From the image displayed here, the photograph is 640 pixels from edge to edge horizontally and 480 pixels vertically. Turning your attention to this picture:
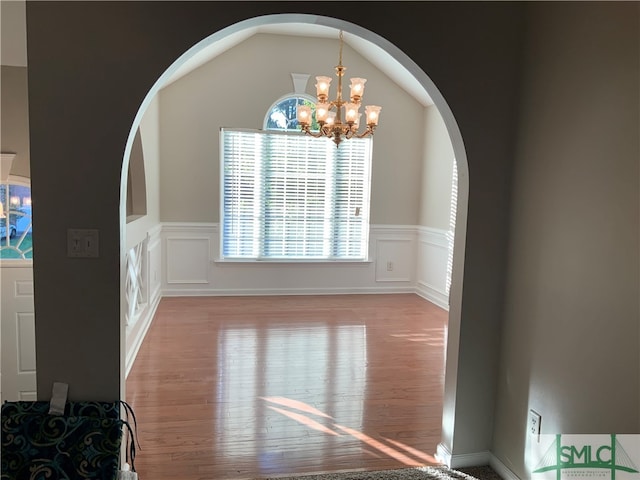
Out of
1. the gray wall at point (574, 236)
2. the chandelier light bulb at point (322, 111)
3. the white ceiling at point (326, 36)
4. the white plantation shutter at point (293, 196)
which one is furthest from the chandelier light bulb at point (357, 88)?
the white plantation shutter at point (293, 196)

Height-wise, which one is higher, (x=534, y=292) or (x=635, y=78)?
(x=635, y=78)

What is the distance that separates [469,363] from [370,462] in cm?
77

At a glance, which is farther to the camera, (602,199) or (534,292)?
(534,292)

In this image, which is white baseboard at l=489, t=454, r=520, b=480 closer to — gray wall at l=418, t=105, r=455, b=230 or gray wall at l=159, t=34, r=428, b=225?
gray wall at l=418, t=105, r=455, b=230

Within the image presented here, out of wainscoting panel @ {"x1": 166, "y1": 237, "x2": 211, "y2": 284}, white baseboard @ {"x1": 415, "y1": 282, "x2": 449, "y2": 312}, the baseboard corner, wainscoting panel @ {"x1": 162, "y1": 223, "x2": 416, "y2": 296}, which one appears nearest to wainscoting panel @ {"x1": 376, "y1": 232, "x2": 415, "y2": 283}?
wainscoting panel @ {"x1": 162, "y1": 223, "x2": 416, "y2": 296}

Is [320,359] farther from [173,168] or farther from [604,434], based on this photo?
[173,168]

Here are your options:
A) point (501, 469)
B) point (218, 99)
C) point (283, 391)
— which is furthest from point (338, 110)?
point (501, 469)

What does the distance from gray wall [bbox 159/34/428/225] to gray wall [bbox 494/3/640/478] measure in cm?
437

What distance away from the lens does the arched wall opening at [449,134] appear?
2059mm

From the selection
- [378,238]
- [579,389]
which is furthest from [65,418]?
[378,238]

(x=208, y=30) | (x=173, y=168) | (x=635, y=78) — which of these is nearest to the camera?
(x=635, y=78)

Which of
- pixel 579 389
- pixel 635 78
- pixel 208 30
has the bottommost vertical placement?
pixel 579 389

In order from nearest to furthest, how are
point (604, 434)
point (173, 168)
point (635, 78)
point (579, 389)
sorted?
point (635, 78) → point (604, 434) → point (579, 389) → point (173, 168)

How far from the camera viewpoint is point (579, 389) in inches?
73.9
